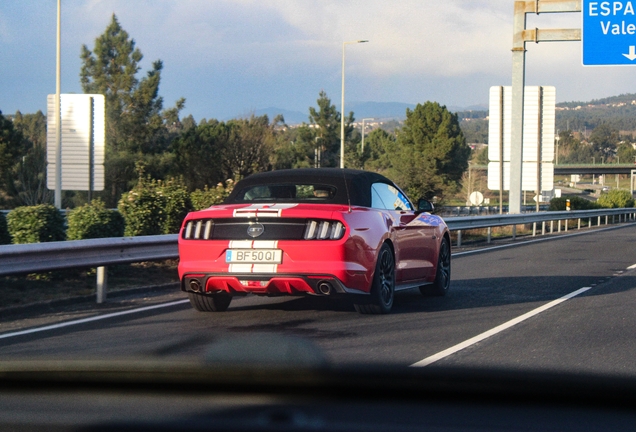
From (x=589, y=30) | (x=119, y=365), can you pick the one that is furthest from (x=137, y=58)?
(x=119, y=365)

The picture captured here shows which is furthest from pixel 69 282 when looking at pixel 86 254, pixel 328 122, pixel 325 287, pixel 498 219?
pixel 328 122

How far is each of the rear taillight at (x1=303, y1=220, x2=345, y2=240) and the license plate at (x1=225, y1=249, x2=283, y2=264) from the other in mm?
316

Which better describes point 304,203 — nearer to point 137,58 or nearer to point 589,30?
point 589,30

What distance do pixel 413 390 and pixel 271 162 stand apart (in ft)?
136

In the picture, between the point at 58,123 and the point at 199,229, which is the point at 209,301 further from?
the point at 58,123

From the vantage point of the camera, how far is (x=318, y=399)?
8.06 ft

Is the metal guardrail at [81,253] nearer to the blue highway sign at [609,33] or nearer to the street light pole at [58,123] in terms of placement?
the street light pole at [58,123]

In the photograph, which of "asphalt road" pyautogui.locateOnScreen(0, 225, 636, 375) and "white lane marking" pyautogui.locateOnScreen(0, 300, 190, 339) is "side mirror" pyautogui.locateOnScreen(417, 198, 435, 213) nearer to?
"asphalt road" pyautogui.locateOnScreen(0, 225, 636, 375)

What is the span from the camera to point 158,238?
11.4 metres

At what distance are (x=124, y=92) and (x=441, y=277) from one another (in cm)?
4927

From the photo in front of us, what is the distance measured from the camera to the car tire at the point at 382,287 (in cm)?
862

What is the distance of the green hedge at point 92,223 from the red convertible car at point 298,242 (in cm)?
383

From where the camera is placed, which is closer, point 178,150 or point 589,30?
point 589,30

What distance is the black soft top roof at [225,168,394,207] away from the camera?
8820 millimetres
